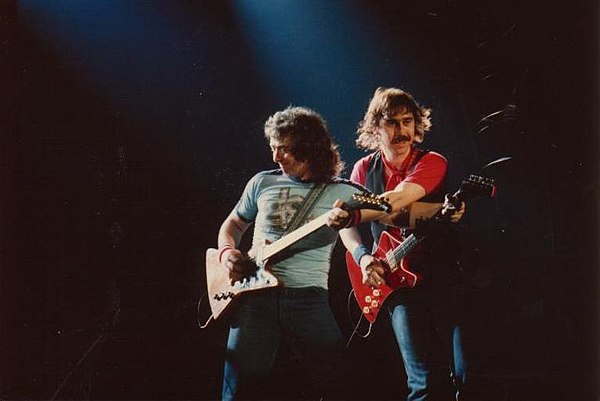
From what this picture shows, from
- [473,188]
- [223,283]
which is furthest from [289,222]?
[473,188]

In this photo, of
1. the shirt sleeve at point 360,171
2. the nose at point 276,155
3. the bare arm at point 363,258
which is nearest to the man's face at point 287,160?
the nose at point 276,155

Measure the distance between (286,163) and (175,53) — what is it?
2.67 feet

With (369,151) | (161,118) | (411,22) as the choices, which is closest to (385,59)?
(411,22)

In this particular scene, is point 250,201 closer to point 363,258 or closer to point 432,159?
point 363,258

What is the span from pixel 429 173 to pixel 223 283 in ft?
3.38

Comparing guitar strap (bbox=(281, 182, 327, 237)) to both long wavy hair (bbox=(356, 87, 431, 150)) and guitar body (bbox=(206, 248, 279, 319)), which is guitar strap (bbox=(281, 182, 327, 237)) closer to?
guitar body (bbox=(206, 248, 279, 319))

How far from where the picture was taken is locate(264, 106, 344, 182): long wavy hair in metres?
2.64

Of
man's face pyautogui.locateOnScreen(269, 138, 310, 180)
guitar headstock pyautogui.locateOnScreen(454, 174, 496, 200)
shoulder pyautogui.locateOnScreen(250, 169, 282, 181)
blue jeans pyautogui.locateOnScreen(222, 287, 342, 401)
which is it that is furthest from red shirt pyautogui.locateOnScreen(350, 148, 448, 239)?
blue jeans pyautogui.locateOnScreen(222, 287, 342, 401)

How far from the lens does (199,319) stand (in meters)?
2.80

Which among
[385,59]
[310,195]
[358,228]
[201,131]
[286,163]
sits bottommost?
[358,228]

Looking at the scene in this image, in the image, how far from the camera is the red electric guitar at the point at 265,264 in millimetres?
2451

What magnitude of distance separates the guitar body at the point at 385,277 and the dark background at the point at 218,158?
0.07 metres

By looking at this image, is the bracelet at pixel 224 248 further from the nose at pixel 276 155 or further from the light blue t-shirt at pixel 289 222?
the nose at pixel 276 155

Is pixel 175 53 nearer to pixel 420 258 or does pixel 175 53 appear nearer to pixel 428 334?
pixel 420 258
